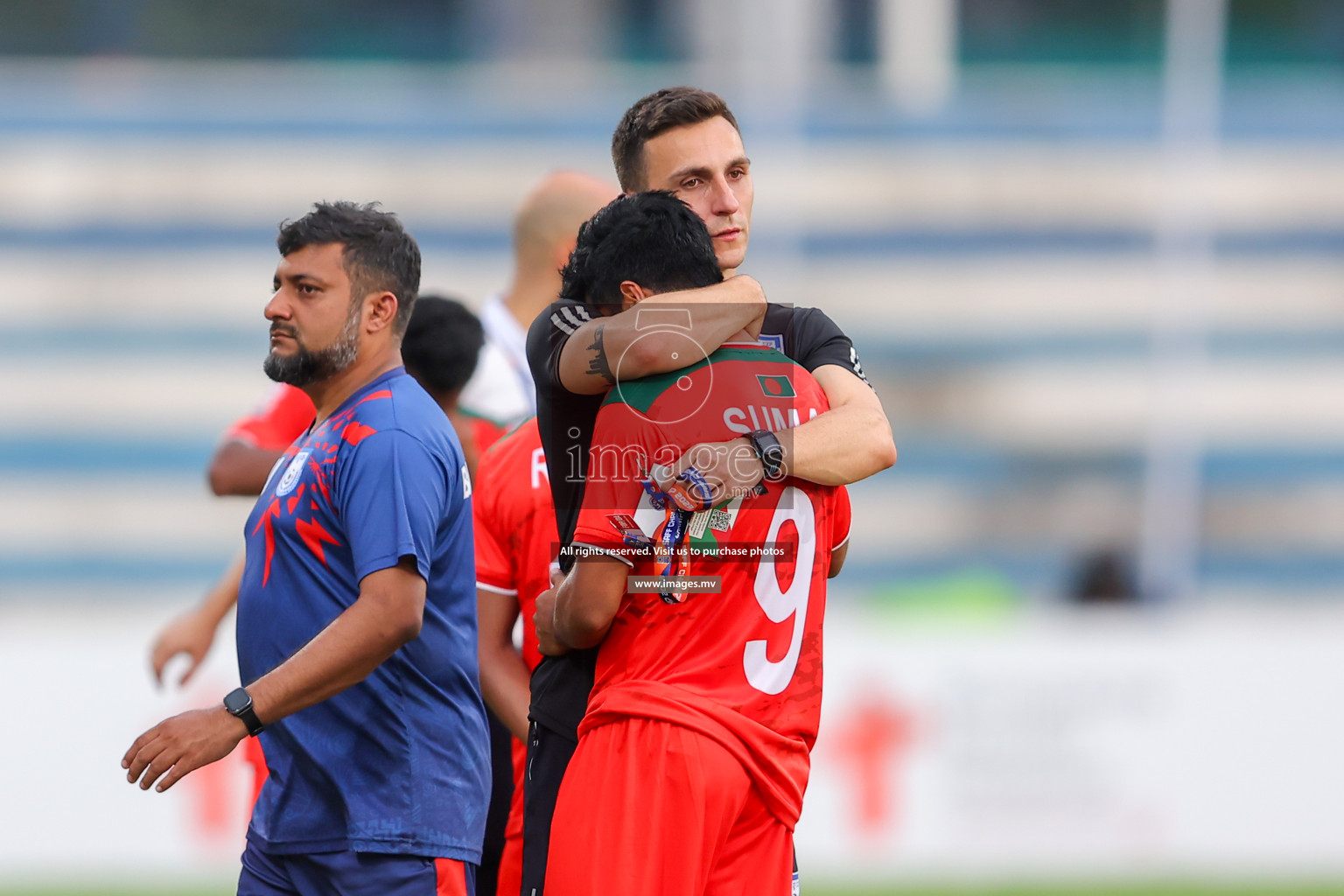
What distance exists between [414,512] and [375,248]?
2.13ft

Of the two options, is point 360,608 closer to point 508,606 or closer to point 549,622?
point 549,622

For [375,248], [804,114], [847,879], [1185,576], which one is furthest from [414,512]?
[804,114]

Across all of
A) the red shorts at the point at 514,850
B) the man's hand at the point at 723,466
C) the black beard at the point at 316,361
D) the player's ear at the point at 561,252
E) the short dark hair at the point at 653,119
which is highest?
the player's ear at the point at 561,252

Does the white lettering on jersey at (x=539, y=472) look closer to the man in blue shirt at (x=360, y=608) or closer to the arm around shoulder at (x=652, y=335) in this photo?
the man in blue shirt at (x=360, y=608)

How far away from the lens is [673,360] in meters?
2.65

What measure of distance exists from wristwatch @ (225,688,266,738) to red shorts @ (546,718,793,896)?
0.61 m

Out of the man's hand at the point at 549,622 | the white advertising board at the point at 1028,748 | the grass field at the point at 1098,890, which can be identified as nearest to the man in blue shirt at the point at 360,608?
the man's hand at the point at 549,622

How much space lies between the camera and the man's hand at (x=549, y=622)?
2.86 m

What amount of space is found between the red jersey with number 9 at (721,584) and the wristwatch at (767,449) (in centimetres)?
3

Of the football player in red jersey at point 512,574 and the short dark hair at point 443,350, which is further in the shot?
the short dark hair at point 443,350

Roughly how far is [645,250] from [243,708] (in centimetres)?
114

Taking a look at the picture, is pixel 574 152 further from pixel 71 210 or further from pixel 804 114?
pixel 71 210

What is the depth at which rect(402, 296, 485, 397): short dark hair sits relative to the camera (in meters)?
4.15

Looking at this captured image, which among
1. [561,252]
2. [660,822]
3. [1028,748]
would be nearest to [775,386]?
[660,822]
